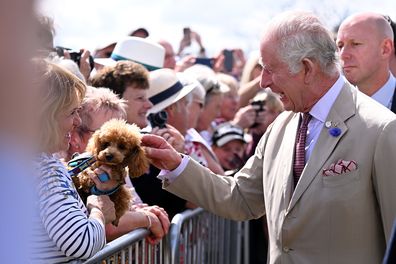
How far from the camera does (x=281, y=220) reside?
365 centimetres

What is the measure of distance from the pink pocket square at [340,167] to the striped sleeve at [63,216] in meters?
1.26

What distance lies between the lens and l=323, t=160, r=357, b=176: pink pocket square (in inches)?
136

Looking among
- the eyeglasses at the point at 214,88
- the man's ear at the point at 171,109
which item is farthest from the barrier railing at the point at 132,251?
the eyeglasses at the point at 214,88

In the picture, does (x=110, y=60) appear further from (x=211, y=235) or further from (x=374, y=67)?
(x=374, y=67)

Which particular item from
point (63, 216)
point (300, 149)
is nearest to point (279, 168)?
point (300, 149)

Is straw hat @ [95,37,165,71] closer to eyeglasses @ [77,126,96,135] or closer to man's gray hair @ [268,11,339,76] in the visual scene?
eyeglasses @ [77,126,96,135]

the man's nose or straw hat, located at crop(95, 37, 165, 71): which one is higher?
the man's nose

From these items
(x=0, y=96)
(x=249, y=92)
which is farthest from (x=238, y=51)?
(x=0, y=96)

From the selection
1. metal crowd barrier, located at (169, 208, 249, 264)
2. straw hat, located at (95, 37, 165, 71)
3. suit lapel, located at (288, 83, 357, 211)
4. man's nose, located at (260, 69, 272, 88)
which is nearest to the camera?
suit lapel, located at (288, 83, 357, 211)

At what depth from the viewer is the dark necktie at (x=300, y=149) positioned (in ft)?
12.1

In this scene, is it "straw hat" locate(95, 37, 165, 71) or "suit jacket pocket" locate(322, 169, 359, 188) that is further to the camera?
"straw hat" locate(95, 37, 165, 71)

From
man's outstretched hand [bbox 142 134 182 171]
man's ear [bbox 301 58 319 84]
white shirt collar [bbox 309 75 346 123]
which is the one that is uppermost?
man's ear [bbox 301 58 319 84]

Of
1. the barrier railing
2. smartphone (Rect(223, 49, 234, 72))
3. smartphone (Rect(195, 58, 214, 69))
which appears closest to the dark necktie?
the barrier railing

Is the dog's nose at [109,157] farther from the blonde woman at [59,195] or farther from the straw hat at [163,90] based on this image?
the straw hat at [163,90]
